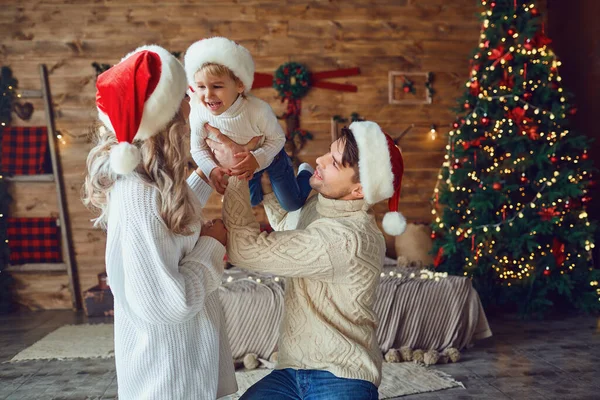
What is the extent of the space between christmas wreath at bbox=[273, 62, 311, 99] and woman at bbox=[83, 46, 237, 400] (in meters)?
4.38

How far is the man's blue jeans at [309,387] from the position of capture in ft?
5.85

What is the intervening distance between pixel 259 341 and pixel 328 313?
95.3 inches

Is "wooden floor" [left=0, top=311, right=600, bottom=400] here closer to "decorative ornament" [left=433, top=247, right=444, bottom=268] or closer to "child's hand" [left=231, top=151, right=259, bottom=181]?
"decorative ornament" [left=433, top=247, right=444, bottom=268]

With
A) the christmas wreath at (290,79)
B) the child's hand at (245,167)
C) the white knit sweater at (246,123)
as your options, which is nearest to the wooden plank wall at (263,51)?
the christmas wreath at (290,79)

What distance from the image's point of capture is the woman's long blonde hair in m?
1.54

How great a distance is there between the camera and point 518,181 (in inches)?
210

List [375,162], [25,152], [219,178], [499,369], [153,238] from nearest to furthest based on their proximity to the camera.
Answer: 1. [153,238]
2. [375,162]
3. [219,178]
4. [499,369]
5. [25,152]

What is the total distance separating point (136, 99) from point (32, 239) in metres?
4.99

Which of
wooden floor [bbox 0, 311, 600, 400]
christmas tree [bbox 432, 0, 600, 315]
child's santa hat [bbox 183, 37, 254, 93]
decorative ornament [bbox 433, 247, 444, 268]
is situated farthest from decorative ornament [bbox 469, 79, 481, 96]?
child's santa hat [bbox 183, 37, 254, 93]

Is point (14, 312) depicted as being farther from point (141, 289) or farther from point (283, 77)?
point (141, 289)

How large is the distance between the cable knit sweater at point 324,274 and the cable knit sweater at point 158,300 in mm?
165

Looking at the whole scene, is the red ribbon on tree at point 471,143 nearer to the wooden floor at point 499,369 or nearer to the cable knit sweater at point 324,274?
the wooden floor at point 499,369

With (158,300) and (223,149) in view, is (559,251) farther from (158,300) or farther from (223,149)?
(158,300)

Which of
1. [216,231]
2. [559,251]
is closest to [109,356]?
[216,231]
